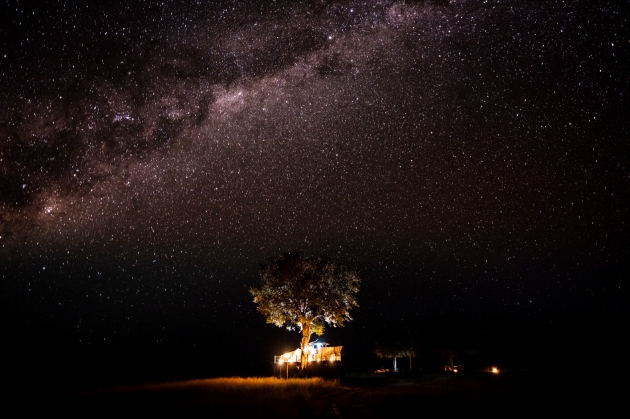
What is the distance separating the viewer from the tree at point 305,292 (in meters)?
35.8

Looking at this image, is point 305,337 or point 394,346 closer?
point 305,337

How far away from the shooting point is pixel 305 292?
35.5 meters

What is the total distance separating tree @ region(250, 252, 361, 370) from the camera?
35.8 meters

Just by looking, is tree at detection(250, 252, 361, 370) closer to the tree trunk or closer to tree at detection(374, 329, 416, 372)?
the tree trunk

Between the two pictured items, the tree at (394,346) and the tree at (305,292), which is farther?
the tree at (394,346)

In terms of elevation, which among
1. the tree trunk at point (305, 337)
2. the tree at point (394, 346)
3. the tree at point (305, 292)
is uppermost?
the tree at point (305, 292)

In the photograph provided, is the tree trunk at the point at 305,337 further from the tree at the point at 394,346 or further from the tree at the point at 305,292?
the tree at the point at 394,346

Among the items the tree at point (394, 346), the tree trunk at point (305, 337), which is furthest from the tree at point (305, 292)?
the tree at point (394, 346)

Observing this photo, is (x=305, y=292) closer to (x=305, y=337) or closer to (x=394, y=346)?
(x=305, y=337)

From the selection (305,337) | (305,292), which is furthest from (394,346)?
(305,292)

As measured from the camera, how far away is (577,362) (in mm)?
25578

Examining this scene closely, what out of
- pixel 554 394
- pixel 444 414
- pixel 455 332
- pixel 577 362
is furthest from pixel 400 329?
pixel 444 414

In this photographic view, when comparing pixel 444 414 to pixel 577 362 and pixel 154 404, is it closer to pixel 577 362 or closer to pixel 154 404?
pixel 154 404

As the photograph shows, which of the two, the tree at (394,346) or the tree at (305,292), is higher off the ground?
the tree at (305,292)
